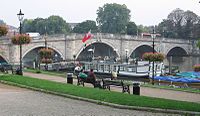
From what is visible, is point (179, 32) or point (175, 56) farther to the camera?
point (179, 32)

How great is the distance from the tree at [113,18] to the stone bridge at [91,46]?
974 inches

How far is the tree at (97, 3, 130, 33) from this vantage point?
422ft

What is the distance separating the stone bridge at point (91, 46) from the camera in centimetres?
6200

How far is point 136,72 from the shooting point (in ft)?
144

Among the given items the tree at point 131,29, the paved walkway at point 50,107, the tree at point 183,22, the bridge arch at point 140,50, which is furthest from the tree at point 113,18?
the paved walkway at point 50,107

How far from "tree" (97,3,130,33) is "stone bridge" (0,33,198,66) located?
24733 millimetres

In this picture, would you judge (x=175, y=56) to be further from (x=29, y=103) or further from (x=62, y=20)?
(x=29, y=103)

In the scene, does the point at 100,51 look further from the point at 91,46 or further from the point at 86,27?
the point at 86,27

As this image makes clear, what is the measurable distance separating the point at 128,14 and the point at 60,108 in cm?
12355

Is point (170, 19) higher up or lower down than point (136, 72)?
higher up

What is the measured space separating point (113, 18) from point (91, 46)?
45269mm

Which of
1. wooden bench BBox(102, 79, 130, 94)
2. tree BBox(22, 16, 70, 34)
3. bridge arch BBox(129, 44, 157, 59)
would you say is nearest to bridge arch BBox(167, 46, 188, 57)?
bridge arch BBox(129, 44, 157, 59)

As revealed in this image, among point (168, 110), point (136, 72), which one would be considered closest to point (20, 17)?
point (168, 110)

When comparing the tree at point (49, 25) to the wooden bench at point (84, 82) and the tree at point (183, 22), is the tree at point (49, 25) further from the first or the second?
the wooden bench at point (84, 82)
